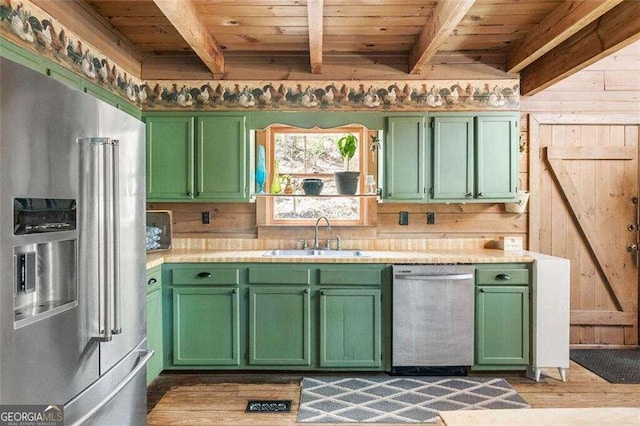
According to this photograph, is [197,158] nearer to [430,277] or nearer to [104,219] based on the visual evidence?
[104,219]

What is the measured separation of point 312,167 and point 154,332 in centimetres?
186

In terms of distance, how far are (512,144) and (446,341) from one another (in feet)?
5.52

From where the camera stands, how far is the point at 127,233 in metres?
1.80

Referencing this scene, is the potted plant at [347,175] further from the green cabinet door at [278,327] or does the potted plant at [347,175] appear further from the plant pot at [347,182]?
the green cabinet door at [278,327]

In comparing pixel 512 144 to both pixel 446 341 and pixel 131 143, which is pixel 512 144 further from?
pixel 131 143

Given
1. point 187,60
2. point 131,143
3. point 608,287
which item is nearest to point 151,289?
point 131,143

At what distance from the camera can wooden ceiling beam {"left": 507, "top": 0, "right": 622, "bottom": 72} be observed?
239 centimetres

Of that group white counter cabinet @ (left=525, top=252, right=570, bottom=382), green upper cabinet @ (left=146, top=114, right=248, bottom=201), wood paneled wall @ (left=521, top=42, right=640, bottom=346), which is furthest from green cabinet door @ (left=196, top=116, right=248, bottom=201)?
→ wood paneled wall @ (left=521, top=42, right=640, bottom=346)

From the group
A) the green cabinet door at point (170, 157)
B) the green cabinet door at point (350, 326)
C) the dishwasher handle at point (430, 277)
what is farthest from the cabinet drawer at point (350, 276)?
the green cabinet door at point (170, 157)

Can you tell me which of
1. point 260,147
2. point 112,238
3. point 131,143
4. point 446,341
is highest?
point 260,147

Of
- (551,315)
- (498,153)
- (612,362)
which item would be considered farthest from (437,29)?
(612,362)

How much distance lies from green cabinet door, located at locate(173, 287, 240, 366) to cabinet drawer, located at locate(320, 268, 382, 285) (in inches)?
26.5

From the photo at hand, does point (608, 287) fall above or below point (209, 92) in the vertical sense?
below

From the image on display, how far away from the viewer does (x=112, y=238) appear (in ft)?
5.25
